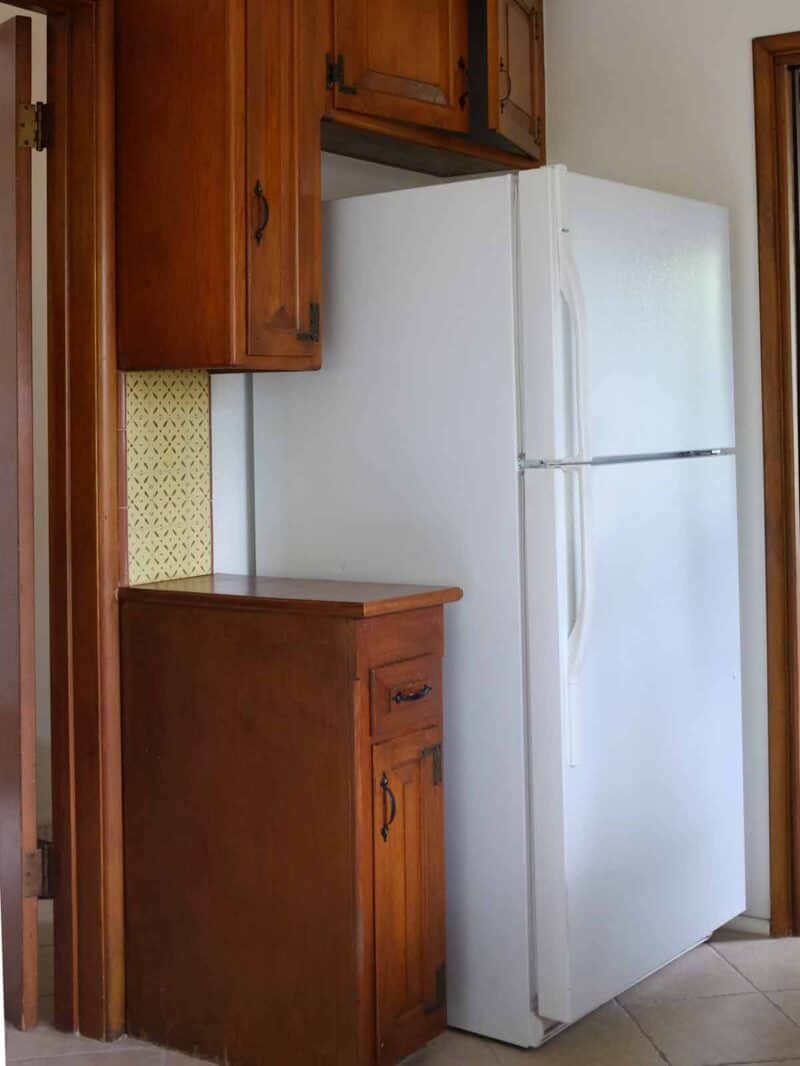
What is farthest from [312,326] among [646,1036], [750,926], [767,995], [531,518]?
[750,926]

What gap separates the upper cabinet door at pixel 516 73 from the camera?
2824 mm

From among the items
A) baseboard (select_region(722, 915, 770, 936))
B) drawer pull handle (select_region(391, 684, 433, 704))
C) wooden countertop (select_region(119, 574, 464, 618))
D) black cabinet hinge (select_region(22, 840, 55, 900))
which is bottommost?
baseboard (select_region(722, 915, 770, 936))

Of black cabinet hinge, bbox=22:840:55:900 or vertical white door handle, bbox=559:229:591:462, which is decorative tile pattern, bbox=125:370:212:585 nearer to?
black cabinet hinge, bbox=22:840:55:900

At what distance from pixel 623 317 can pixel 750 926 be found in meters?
1.56

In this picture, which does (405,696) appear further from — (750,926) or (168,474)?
(750,926)

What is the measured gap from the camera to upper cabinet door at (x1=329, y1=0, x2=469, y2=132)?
2584mm

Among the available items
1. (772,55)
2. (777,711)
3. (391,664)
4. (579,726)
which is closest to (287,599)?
(391,664)

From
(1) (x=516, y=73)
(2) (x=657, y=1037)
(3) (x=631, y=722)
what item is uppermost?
(1) (x=516, y=73)

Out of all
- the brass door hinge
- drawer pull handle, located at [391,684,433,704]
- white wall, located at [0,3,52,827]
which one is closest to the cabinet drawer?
drawer pull handle, located at [391,684,433,704]

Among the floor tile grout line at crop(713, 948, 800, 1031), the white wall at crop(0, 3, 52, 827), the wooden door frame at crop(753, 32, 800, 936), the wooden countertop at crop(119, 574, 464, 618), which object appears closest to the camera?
the wooden countertop at crop(119, 574, 464, 618)

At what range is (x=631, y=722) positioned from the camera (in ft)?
8.62

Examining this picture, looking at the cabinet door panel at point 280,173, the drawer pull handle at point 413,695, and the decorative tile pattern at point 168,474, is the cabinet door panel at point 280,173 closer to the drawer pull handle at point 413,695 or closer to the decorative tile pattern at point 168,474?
the decorative tile pattern at point 168,474

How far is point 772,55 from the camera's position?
119 inches

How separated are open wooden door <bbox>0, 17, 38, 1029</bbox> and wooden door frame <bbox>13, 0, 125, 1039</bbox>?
57mm
